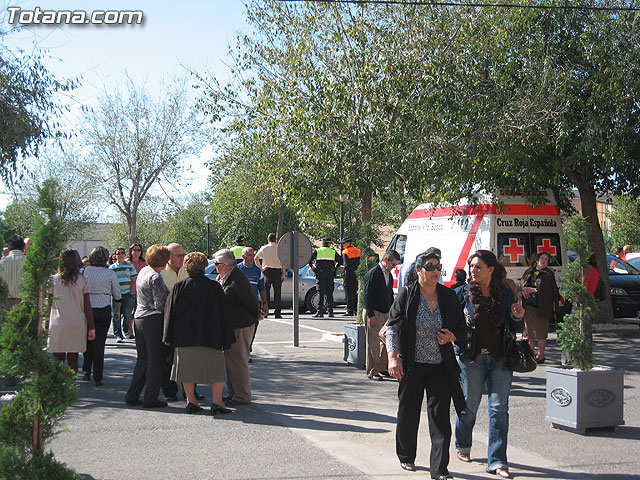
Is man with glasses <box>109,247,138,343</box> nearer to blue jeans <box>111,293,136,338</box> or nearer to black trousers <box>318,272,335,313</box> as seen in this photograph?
blue jeans <box>111,293,136,338</box>

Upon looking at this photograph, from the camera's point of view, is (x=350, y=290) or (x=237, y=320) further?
(x=350, y=290)

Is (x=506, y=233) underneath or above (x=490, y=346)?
above

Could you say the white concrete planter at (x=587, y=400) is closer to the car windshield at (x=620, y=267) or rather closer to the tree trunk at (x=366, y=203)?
the tree trunk at (x=366, y=203)

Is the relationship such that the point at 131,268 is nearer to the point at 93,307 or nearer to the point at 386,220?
the point at 93,307

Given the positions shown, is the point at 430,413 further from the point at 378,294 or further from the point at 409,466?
the point at 378,294

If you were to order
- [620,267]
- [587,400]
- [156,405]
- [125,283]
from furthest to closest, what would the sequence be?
1. [620,267]
2. [125,283]
3. [156,405]
4. [587,400]

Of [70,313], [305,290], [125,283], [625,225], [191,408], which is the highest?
[625,225]

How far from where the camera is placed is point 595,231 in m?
16.8

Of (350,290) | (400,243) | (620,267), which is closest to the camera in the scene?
(400,243)

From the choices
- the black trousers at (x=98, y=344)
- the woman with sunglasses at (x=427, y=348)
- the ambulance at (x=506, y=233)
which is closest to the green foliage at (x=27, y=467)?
the woman with sunglasses at (x=427, y=348)

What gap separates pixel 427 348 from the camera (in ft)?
19.1

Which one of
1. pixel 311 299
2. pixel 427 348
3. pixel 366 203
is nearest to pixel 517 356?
pixel 427 348

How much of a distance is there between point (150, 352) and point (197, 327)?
0.89m

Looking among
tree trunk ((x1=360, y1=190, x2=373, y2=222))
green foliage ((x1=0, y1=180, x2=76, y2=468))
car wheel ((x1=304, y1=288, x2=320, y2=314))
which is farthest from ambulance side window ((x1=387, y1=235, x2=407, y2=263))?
green foliage ((x1=0, y1=180, x2=76, y2=468))
